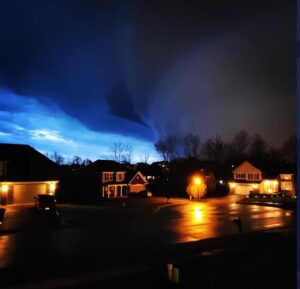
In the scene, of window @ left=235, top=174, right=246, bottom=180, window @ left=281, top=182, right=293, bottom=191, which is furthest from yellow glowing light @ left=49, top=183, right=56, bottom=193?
window @ left=281, top=182, right=293, bottom=191

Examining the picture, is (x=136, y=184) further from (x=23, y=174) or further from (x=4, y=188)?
(x=4, y=188)

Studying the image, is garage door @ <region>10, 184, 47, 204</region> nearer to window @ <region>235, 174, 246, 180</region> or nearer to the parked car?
the parked car

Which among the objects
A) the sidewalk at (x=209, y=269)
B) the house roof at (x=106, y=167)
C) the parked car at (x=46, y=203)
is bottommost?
the sidewalk at (x=209, y=269)

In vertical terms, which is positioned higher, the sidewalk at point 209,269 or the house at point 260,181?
the house at point 260,181

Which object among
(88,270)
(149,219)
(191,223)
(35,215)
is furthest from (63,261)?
(35,215)

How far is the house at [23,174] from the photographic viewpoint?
1575 inches

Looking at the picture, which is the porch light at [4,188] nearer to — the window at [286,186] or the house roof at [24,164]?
the house roof at [24,164]

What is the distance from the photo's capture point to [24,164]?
43281 mm

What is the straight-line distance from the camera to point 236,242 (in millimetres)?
19484

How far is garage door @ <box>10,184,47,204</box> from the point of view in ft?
133

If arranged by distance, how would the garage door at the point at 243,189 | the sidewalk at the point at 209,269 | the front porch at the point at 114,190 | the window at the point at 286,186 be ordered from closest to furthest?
the sidewalk at the point at 209,269, the front porch at the point at 114,190, the window at the point at 286,186, the garage door at the point at 243,189

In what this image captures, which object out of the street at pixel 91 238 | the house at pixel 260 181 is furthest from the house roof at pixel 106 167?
the street at pixel 91 238

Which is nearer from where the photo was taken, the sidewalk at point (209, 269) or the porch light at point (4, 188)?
the sidewalk at point (209, 269)

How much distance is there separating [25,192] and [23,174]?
226 cm
